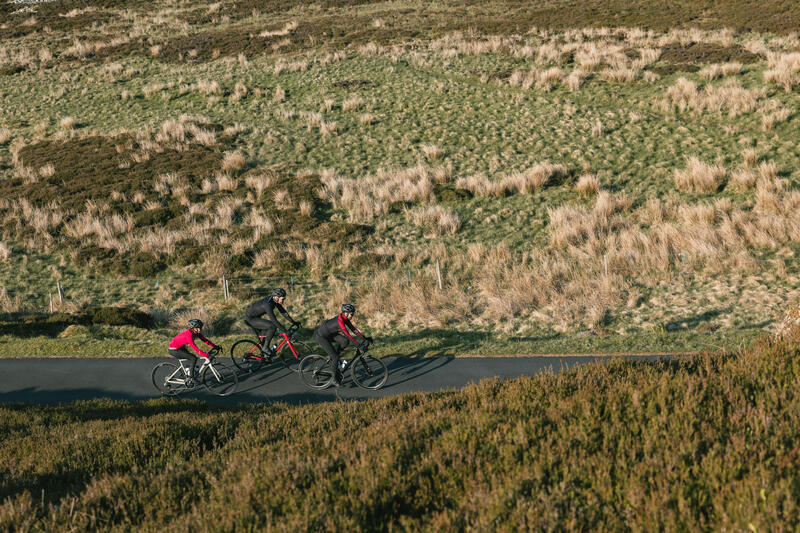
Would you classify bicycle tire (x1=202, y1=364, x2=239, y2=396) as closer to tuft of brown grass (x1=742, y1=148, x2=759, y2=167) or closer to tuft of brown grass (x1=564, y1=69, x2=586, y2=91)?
tuft of brown grass (x1=742, y1=148, x2=759, y2=167)

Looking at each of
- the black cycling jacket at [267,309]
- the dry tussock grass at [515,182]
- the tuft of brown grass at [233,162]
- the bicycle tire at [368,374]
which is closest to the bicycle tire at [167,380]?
the black cycling jacket at [267,309]

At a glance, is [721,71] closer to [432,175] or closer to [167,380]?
[432,175]

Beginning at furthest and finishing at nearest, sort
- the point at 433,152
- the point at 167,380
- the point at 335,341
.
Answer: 1. the point at 433,152
2. the point at 167,380
3. the point at 335,341

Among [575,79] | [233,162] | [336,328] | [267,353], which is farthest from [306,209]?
[575,79]

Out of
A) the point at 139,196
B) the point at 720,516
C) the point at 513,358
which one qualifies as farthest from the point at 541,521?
the point at 139,196

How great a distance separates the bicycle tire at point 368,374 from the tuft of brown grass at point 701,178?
17406 mm

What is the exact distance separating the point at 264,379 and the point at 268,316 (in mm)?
1360

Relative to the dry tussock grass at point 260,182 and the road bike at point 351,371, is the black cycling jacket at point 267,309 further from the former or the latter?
the dry tussock grass at point 260,182

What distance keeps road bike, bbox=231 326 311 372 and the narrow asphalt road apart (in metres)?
0.22

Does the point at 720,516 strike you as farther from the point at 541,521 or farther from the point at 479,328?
the point at 479,328

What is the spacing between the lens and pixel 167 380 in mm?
11570

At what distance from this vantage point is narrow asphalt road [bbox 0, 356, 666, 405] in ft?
36.5

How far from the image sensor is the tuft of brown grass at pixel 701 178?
22.8 m

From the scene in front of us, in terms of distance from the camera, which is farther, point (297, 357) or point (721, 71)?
point (721, 71)
